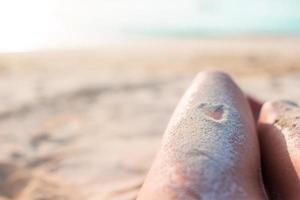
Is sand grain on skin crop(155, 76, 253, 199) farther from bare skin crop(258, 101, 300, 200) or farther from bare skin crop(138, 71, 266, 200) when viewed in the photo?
bare skin crop(258, 101, 300, 200)

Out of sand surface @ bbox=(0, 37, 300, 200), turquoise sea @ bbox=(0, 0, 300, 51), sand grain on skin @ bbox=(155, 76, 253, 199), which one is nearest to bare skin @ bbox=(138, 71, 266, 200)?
sand grain on skin @ bbox=(155, 76, 253, 199)

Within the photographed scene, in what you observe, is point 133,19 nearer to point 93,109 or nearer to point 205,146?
point 93,109

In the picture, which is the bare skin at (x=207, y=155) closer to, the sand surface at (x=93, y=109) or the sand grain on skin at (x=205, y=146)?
the sand grain on skin at (x=205, y=146)

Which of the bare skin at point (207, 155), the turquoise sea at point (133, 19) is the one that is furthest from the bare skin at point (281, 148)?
the turquoise sea at point (133, 19)

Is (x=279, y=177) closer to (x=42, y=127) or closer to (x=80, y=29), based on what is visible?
(x=42, y=127)

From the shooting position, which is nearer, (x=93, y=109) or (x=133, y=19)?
(x=93, y=109)

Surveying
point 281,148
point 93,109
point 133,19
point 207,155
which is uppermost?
point 133,19

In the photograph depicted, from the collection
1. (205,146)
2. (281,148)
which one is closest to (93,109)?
(281,148)
